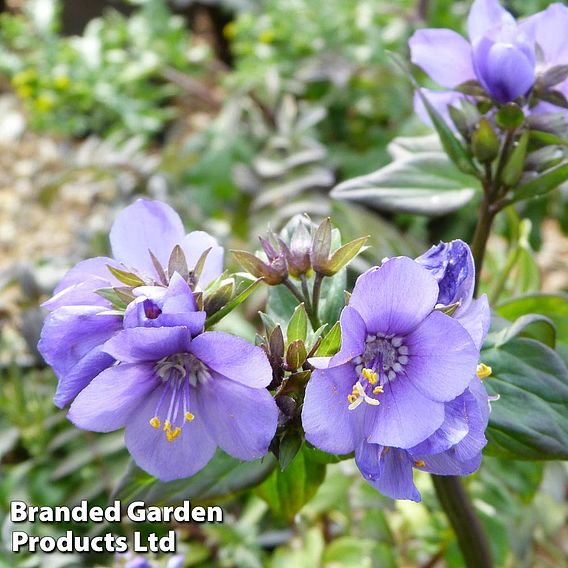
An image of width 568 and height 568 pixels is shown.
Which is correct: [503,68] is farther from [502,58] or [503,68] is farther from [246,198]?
[246,198]

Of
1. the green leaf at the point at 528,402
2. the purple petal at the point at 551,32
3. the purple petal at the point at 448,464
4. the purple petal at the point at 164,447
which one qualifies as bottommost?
the green leaf at the point at 528,402

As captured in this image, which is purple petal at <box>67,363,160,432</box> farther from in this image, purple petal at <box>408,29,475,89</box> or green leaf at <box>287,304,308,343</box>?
purple petal at <box>408,29,475,89</box>

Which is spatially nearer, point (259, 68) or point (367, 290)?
point (367, 290)

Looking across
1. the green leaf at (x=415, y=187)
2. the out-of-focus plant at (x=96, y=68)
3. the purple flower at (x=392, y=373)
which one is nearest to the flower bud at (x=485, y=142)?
the green leaf at (x=415, y=187)

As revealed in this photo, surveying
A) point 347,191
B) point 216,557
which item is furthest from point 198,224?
point 347,191

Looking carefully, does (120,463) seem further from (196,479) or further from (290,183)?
(290,183)

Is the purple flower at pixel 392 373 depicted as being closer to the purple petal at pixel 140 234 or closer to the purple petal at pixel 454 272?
the purple petal at pixel 454 272
